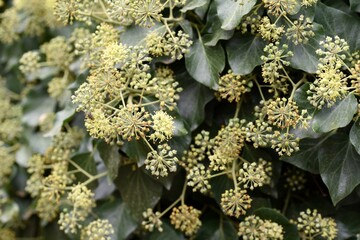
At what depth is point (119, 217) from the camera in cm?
153

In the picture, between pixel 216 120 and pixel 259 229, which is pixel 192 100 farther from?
pixel 259 229

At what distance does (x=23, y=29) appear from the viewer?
79.2 inches

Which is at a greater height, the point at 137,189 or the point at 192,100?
the point at 192,100

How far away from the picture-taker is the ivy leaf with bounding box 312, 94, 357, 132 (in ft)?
3.76

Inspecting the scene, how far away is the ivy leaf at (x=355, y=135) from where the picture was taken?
1.17 meters

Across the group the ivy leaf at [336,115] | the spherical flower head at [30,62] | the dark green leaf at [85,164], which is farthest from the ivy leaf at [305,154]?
the spherical flower head at [30,62]

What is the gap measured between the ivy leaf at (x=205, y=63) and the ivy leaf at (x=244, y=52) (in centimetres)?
3

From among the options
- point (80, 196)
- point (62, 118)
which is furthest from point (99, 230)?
point (62, 118)

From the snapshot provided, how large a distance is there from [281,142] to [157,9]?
17.1 inches

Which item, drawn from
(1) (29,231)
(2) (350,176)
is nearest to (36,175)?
(1) (29,231)

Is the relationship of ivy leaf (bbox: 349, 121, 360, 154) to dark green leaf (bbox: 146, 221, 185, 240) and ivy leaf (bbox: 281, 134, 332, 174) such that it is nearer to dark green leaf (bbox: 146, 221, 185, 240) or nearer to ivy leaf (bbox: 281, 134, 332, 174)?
ivy leaf (bbox: 281, 134, 332, 174)

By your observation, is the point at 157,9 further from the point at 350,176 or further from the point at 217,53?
the point at 350,176

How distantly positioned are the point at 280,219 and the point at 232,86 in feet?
1.17

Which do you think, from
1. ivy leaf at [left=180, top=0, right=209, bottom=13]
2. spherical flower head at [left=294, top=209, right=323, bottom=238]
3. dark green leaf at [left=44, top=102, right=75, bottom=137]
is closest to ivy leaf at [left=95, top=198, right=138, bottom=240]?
dark green leaf at [left=44, top=102, right=75, bottom=137]
